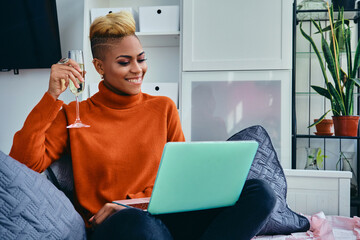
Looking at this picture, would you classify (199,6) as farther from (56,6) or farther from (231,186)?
(231,186)

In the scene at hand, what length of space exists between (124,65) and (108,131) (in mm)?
261

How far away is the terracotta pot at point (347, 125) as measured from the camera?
214 centimetres

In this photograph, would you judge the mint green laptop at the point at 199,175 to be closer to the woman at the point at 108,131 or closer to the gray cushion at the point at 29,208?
the woman at the point at 108,131

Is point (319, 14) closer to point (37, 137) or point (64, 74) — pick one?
point (64, 74)

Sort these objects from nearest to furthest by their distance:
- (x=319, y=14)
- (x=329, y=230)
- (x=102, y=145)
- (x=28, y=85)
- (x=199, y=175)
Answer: (x=199, y=175)
(x=102, y=145)
(x=329, y=230)
(x=319, y=14)
(x=28, y=85)

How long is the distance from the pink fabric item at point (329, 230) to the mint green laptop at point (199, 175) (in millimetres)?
575

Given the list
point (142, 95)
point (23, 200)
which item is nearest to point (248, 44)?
point (142, 95)

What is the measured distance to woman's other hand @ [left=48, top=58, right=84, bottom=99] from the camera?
1252 millimetres

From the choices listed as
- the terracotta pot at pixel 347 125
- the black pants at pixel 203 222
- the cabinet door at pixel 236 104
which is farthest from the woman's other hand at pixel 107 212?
the terracotta pot at pixel 347 125

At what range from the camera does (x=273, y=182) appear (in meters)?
1.59

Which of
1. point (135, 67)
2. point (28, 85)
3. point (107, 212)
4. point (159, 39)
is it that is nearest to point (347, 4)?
point (159, 39)

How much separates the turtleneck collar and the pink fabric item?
0.74 m

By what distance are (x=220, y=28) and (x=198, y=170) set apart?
147 cm

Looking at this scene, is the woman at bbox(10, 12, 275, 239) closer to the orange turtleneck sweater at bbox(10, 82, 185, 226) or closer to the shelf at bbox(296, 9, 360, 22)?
the orange turtleneck sweater at bbox(10, 82, 185, 226)
